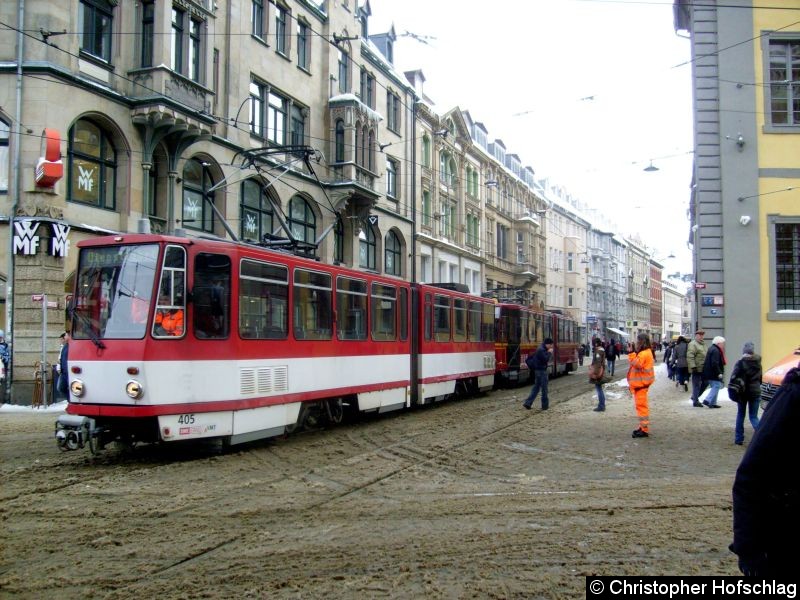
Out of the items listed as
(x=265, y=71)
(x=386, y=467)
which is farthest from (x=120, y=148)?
(x=386, y=467)

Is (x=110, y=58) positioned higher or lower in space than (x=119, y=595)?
higher

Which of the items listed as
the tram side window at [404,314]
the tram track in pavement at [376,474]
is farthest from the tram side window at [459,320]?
the tram track in pavement at [376,474]

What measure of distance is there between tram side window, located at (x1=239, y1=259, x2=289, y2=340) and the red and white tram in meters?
0.02

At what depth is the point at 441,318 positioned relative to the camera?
62.7 feet

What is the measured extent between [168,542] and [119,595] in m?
1.27

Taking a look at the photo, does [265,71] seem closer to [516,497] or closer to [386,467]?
[386,467]

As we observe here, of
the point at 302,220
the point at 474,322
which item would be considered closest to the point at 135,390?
the point at 474,322

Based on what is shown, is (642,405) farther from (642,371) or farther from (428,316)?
(428,316)

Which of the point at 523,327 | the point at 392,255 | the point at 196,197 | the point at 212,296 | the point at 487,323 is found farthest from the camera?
the point at 392,255

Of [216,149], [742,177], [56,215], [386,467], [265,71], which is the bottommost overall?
[386,467]

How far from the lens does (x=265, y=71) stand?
27.5 metres

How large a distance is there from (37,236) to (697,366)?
56.6 ft

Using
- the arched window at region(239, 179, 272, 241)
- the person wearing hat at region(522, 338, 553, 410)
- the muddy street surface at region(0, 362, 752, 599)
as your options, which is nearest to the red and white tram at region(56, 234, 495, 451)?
the muddy street surface at region(0, 362, 752, 599)

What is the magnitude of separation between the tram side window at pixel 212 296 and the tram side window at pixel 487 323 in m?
13.2
